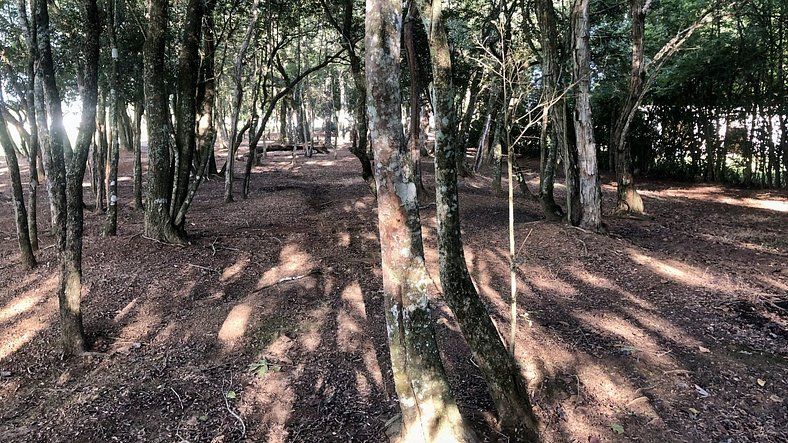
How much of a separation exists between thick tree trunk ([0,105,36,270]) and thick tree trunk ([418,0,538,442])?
6.23 meters

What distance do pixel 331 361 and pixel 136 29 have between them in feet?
40.6

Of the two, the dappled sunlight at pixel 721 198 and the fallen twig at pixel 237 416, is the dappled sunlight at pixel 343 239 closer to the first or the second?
the fallen twig at pixel 237 416

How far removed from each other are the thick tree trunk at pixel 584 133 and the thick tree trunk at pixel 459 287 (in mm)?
5547

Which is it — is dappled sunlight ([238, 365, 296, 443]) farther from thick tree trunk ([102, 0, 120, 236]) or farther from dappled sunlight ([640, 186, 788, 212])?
dappled sunlight ([640, 186, 788, 212])

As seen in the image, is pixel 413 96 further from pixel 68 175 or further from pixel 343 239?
pixel 68 175

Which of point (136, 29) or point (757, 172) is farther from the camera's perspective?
point (757, 172)

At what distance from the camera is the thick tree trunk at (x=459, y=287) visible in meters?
4.10

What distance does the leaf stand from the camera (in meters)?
4.22

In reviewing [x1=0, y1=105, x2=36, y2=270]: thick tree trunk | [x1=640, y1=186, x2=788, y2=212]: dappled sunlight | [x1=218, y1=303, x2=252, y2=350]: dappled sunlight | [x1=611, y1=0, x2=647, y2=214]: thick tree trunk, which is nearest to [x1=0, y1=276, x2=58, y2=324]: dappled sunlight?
[x1=0, y1=105, x2=36, y2=270]: thick tree trunk

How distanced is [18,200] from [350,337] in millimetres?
5368

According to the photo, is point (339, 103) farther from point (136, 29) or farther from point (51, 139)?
point (51, 139)

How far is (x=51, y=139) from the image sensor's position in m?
4.85

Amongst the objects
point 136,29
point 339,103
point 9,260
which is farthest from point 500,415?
point 339,103

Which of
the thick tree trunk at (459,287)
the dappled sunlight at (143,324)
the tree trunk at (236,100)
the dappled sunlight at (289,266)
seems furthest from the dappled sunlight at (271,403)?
the tree trunk at (236,100)
